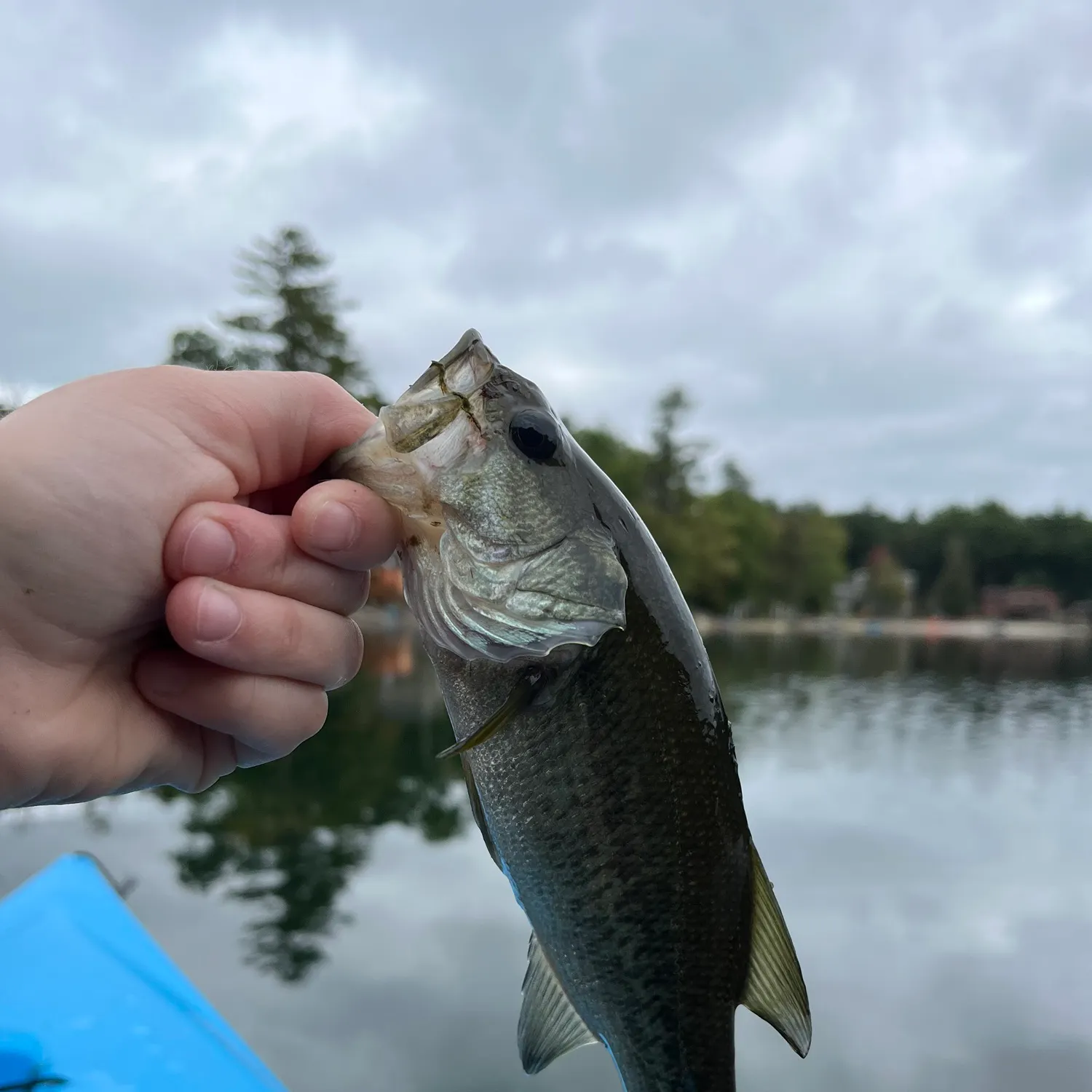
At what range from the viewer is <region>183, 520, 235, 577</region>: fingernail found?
168cm

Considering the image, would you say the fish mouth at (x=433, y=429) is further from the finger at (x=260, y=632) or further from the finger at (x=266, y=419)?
Answer: the finger at (x=260, y=632)

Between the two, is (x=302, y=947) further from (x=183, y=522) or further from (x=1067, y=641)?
(x=1067, y=641)

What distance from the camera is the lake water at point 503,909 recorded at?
6586 mm

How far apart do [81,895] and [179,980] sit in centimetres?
110

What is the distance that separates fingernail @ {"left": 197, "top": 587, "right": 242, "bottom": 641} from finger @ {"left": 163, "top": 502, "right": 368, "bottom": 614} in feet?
0.15

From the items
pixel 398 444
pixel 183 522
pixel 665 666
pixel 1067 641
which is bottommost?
pixel 1067 641

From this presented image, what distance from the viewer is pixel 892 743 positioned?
62.6 ft

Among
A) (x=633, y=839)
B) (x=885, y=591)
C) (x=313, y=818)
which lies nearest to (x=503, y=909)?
(x=313, y=818)

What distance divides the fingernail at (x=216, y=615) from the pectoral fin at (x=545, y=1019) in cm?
96

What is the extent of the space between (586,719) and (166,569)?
954 mm

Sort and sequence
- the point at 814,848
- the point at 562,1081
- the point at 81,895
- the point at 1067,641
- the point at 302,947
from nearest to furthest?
the point at 81,895 → the point at 562,1081 → the point at 302,947 → the point at 814,848 → the point at 1067,641

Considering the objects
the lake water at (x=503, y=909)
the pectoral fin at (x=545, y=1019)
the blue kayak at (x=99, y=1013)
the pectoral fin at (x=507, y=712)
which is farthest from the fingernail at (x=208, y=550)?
the lake water at (x=503, y=909)

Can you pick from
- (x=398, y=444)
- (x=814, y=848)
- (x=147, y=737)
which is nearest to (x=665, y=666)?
(x=398, y=444)

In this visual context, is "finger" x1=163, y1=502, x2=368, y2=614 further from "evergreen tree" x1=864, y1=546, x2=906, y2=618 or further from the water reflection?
"evergreen tree" x1=864, y1=546, x2=906, y2=618
